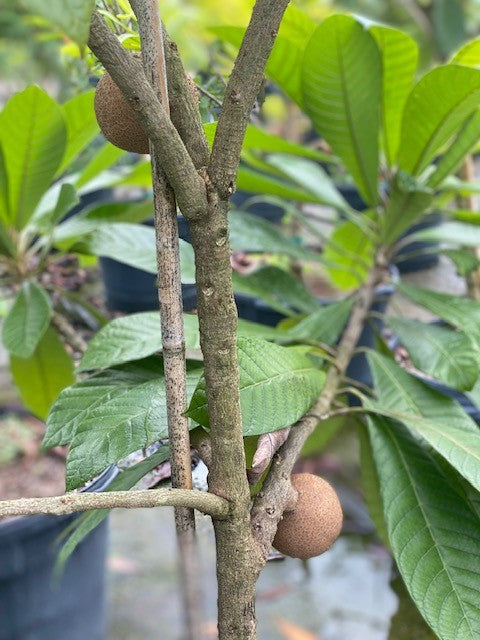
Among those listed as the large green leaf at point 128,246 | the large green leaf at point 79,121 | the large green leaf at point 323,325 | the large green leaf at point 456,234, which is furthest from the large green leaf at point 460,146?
the large green leaf at point 79,121

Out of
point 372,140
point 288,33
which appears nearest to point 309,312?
point 372,140

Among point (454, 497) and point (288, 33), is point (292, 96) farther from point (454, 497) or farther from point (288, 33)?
point (454, 497)

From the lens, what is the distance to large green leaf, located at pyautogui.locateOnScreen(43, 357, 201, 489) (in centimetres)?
53

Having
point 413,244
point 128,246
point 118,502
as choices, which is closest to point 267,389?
point 118,502

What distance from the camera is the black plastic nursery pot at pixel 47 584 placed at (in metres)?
1.08

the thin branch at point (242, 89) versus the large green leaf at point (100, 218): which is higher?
the thin branch at point (242, 89)

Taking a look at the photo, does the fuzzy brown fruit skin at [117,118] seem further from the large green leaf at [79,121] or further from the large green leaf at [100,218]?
the large green leaf at [100,218]

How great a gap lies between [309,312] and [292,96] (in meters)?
0.33

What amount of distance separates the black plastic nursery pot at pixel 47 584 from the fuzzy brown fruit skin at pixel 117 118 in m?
0.76

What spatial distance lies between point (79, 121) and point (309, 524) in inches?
26.2

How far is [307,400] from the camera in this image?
Result: 0.61m

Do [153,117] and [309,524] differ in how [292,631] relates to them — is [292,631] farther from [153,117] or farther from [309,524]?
[153,117]

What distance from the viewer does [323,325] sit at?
0.98 m

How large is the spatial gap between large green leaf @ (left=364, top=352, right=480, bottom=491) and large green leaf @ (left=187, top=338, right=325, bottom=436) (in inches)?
4.2
